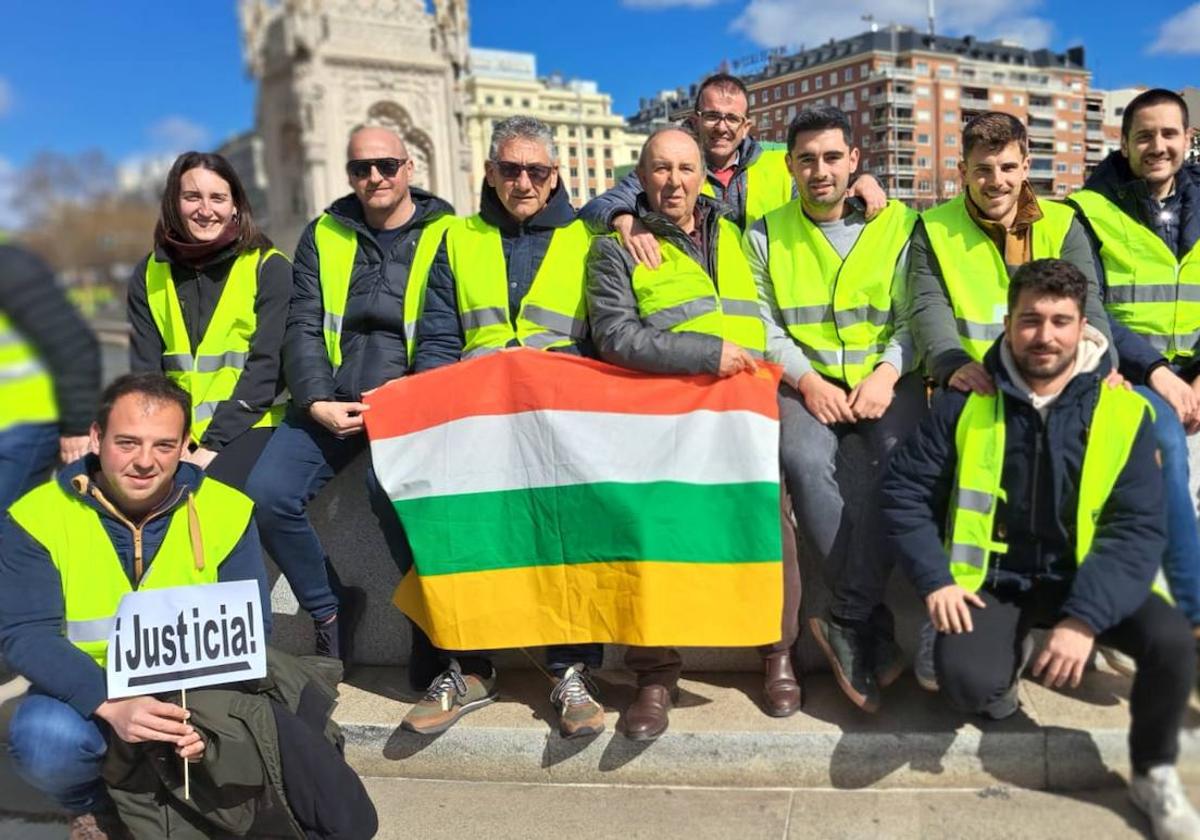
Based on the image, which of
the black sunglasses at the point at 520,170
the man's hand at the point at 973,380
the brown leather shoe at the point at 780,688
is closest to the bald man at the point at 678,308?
the brown leather shoe at the point at 780,688

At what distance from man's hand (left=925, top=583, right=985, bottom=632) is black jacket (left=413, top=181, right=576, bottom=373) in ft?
6.36

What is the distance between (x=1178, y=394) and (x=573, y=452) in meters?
2.21

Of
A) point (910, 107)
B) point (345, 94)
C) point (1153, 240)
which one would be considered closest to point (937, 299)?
point (1153, 240)

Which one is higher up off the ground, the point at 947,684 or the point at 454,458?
the point at 454,458

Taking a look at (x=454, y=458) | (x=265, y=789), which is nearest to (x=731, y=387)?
(x=454, y=458)

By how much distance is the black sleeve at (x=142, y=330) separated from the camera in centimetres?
383

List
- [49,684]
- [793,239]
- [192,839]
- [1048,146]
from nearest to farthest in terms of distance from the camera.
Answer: [49,684], [192,839], [793,239], [1048,146]

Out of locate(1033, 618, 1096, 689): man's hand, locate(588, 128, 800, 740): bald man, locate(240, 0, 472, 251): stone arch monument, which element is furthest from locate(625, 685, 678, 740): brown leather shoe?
locate(240, 0, 472, 251): stone arch monument

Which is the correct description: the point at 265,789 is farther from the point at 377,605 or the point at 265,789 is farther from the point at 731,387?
the point at 731,387

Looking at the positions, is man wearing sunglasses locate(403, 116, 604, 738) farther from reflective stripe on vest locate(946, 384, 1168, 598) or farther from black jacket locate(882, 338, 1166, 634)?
reflective stripe on vest locate(946, 384, 1168, 598)

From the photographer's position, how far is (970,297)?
3.31 metres

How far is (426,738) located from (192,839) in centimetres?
84

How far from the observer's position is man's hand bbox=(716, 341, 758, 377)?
321 centimetres

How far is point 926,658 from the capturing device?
2855mm
